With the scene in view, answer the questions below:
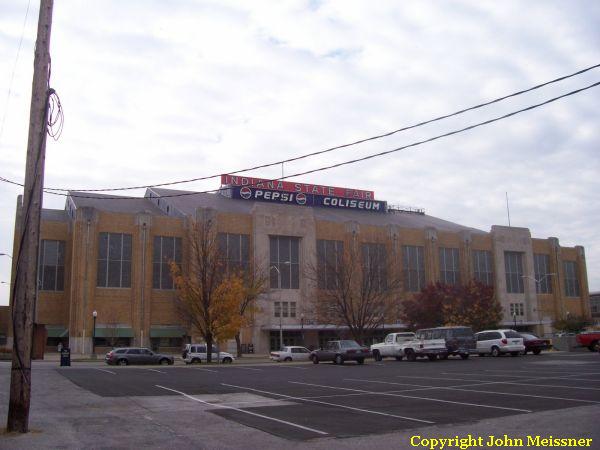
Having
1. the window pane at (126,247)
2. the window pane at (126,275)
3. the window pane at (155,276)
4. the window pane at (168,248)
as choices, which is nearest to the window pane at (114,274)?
the window pane at (126,275)

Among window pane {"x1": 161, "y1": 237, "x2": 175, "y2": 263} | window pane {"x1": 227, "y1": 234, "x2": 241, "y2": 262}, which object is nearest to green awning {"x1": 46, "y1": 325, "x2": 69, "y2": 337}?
window pane {"x1": 161, "y1": 237, "x2": 175, "y2": 263}

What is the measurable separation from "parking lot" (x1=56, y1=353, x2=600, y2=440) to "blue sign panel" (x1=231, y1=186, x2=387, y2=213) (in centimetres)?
5217

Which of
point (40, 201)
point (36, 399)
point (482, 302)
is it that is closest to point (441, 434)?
point (40, 201)

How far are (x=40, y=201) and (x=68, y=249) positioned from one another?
5333 centimetres

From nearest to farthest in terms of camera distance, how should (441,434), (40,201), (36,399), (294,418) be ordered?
(441,434) → (40,201) → (294,418) → (36,399)

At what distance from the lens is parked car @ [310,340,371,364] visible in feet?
119

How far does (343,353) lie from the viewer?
1422 inches

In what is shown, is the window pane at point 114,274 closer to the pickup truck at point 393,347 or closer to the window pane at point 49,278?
the window pane at point 49,278

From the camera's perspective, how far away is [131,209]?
71.0 m

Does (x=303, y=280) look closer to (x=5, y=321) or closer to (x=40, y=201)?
(x=5, y=321)

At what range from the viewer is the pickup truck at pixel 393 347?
3841cm

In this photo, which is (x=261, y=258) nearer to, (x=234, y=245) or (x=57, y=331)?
(x=234, y=245)

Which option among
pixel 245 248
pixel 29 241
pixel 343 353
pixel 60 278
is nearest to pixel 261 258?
pixel 245 248

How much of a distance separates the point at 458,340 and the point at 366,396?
68.3 ft
